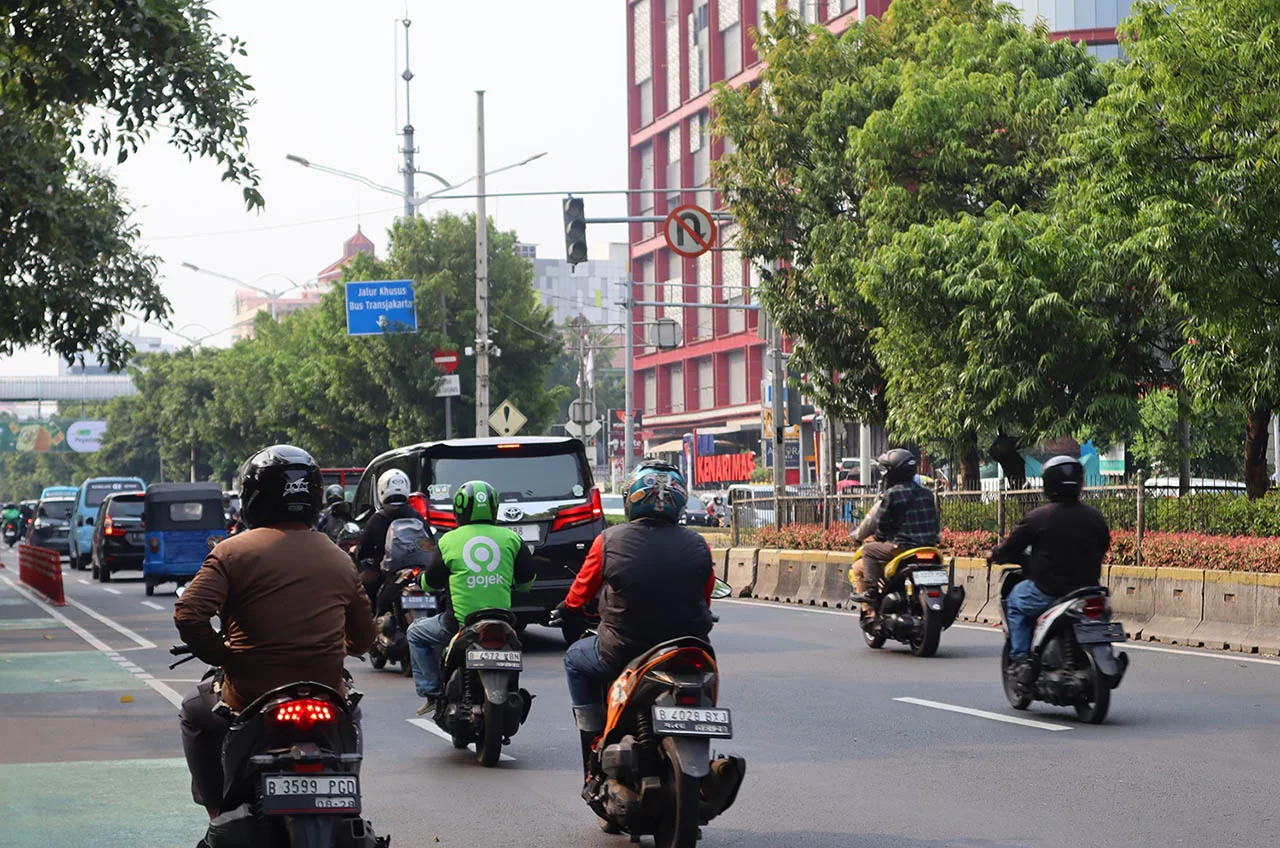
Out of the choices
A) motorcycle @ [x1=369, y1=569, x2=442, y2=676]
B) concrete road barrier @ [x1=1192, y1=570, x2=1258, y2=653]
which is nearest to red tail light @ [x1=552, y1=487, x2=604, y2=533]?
motorcycle @ [x1=369, y1=569, x2=442, y2=676]

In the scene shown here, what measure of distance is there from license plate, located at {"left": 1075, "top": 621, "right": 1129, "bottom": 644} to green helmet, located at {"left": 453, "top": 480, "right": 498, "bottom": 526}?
3661 mm

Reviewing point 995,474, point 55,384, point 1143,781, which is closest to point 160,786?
point 1143,781

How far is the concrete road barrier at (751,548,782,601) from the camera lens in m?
25.5

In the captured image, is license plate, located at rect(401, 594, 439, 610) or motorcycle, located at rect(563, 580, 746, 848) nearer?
motorcycle, located at rect(563, 580, 746, 848)

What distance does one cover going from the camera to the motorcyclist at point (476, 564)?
33.5 feet

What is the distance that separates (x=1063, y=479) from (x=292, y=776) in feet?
23.0

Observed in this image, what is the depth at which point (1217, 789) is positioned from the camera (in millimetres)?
8867

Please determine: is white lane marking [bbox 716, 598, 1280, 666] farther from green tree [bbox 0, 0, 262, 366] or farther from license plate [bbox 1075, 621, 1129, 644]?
green tree [bbox 0, 0, 262, 366]

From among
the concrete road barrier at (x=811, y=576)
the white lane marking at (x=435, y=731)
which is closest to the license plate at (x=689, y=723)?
the white lane marking at (x=435, y=731)

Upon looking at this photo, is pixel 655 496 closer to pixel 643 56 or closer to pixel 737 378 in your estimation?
pixel 737 378

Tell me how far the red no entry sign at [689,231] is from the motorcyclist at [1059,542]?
17.4 meters

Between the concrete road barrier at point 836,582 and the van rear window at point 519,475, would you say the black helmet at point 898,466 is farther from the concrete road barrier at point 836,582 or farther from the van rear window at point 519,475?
the concrete road barrier at point 836,582

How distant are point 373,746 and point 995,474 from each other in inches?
1947

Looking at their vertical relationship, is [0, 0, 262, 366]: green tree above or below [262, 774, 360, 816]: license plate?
above
